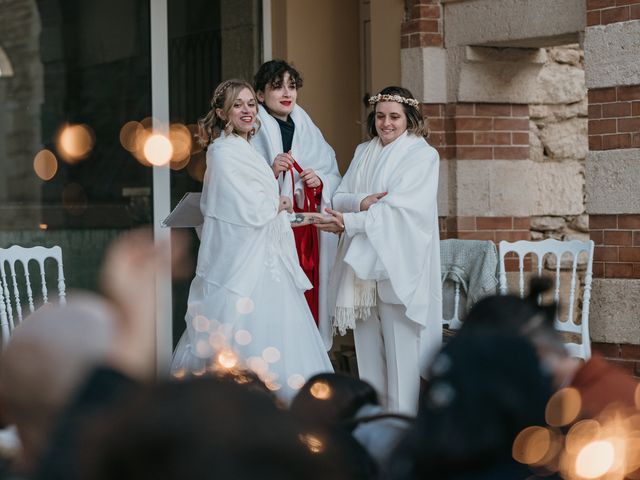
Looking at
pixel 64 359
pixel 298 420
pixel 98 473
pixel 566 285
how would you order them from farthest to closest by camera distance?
pixel 566 285, pixel 64 359, pixel 298 420, pixel 98 473

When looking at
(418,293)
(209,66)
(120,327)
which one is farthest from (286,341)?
(120,327)

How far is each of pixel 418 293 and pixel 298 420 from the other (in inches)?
169

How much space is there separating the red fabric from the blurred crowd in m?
3.84

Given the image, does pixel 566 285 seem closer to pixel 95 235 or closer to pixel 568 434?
pixel 95 235

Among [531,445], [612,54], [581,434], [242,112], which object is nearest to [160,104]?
[242,112]

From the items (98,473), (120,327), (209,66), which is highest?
(209,66)

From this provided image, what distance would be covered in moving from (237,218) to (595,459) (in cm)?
352

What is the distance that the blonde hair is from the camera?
5277 mm

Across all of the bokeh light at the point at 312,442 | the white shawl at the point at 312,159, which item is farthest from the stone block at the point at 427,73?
the bokeh light at the point at 312,442

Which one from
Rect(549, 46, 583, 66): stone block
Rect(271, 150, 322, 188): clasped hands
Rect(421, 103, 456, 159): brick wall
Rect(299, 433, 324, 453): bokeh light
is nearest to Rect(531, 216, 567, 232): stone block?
Rect(421, 103, 456, 159): brick wall

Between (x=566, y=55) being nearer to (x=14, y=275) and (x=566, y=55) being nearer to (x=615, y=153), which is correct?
(x=615, y=153)

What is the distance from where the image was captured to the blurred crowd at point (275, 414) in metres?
1.10

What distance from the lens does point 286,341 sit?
5.26 meters

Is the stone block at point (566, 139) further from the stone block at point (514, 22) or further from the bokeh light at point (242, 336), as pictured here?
the bokeh light at point (242, 336)
